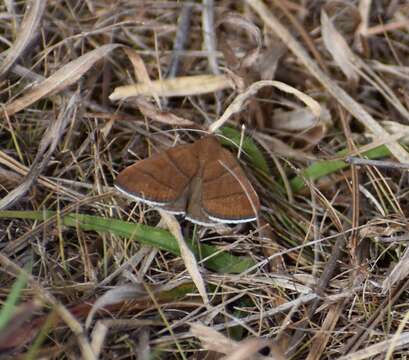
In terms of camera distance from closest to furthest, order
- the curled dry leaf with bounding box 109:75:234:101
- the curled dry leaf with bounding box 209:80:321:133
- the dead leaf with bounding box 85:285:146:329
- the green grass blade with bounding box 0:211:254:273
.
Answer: the dead leaf with bounding box 85:285:146:329 → the green grass blade with bounding box 0:211:254:273 → the curled dry leaf with bounding box 209:80:321:133 → the curled dry leaf with bounding box 109:75:234:101

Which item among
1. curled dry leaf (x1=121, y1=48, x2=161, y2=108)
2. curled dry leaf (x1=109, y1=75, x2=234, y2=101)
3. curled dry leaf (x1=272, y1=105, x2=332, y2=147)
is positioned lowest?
curled dry leaf (x1=272, y1=105, x2=332, y2=147)

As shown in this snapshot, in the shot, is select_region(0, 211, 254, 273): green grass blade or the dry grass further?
select_region(0, 211, 254, 273): green grass blade

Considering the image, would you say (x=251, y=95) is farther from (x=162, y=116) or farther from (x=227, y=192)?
(x=227, y=192)

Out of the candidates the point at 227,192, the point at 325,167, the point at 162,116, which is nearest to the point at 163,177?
the point at 227,192

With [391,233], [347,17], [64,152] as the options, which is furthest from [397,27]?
[64,152]

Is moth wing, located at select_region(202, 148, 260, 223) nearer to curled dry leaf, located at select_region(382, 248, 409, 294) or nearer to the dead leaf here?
the dead leaf

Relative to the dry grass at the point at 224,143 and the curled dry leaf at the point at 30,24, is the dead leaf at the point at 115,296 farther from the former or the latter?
the curled dry leaf at the point at 30,24

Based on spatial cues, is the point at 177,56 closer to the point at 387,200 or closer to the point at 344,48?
the point at 344,48

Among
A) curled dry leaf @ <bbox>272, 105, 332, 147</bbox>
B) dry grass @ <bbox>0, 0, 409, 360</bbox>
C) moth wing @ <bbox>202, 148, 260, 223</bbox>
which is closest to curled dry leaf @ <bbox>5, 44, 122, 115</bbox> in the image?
dry grass @ <bbox>0, 0, 409, 360</bbox>

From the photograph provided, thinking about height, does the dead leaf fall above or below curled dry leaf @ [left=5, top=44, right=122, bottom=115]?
below
